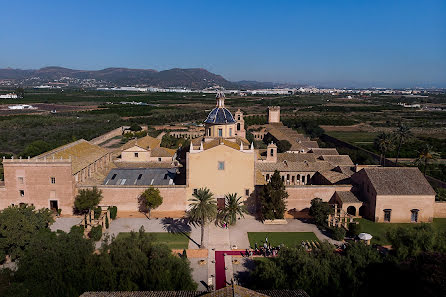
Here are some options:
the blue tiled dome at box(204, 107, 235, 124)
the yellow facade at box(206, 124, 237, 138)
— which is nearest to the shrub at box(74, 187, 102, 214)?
the yellow facade at box(206, 124, 237, 138)

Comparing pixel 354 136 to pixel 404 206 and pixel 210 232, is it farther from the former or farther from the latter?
pixel 210 232

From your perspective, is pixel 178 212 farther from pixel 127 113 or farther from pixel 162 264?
pixel 127 113

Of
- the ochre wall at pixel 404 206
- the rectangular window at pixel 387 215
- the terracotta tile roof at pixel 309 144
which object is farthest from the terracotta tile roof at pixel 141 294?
the terracotta tile roof at pixel 309 144

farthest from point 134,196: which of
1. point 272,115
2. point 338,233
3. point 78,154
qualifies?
point 272,115

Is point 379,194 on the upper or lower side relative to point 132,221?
upper

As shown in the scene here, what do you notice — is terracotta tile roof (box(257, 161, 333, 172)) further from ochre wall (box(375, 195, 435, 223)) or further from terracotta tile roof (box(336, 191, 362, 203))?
ochre wall (box(375, 195, 435, 223))

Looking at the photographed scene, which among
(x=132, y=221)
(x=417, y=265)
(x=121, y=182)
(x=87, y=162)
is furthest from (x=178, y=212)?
(x=417, y=265)
